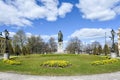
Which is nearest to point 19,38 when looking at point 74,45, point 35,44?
point 35,44

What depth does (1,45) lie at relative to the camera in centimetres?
10794

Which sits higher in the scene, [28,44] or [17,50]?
[28,44]

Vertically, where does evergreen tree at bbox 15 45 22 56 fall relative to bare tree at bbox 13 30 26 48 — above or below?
below

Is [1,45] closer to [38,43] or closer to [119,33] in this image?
[38,43]

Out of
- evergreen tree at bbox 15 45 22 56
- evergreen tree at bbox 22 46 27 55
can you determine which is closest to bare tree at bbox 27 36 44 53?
evergreen tree at bbox 22 46 27 55

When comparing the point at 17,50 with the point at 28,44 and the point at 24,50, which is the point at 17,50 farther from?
the point at 28,44

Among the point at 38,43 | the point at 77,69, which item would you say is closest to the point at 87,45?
the point at 38,43

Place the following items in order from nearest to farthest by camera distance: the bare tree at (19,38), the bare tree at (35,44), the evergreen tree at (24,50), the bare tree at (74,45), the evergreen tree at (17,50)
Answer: the evergreen tree at (17,50) < the evergreen tree at (24,50) < the bare tree at (19,38) < the bare tree at (35,44) < the bare tree at (74,45)

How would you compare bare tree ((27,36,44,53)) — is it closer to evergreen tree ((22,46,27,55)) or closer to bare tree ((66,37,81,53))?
evergreen tree ((22,46,27,55))

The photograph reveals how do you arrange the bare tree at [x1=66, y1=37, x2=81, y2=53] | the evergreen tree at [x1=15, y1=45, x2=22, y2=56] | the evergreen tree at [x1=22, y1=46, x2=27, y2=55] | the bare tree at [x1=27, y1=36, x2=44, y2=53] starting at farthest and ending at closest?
the bare tree at [x1=66, y1=37, x2=81, y2=53] < the bare tree at [x1=27, y1=36, x2=44, y2=53] < the evergreen tree at [x1=22, y1=46, x2=27, y2=55] < the evergreen tree at [x1=15, y1=45, x2=22, y2=56]

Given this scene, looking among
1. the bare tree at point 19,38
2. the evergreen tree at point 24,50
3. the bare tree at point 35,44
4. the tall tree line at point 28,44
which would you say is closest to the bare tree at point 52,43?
the tall tree line at point 28,44

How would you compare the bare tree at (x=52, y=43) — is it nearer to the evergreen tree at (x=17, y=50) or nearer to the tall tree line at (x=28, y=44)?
the tall tree line at (x=28, y=44)

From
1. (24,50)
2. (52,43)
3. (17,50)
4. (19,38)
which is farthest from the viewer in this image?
(52,43)

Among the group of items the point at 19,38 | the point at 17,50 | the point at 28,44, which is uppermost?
the point at 19,38
